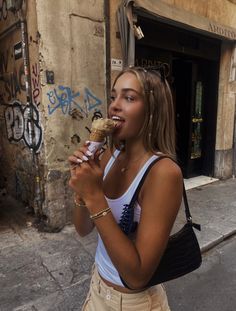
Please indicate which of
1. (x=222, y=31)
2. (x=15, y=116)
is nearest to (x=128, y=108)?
(x=15, y=116)

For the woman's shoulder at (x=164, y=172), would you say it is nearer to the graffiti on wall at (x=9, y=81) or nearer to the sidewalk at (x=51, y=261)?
the sidewalk at (x=51, y=261)

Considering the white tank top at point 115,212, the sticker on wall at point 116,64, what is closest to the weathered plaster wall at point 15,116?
the sticker on wall at point 116,64

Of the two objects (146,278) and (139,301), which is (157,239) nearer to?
(146,278)

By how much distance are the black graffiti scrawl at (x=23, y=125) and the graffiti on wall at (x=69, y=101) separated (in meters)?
0.34

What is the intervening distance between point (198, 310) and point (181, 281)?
0.46 m

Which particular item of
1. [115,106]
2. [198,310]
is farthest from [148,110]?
[198,310]

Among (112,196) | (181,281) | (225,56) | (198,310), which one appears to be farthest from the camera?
(225,56)

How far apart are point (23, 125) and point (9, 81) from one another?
0.87 meters

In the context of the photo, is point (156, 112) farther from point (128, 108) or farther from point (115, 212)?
point (115, 212)

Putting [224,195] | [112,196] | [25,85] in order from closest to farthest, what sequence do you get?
[112,196], [25,85], [224,195]

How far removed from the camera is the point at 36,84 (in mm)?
4059

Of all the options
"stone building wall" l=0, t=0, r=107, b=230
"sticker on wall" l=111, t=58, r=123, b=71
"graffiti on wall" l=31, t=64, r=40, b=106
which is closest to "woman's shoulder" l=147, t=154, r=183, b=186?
"stone building wall" l=0, t=0, r=107, b=230

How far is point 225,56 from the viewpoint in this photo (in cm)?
689

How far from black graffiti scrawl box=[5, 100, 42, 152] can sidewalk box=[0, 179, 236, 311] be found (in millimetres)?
1213
